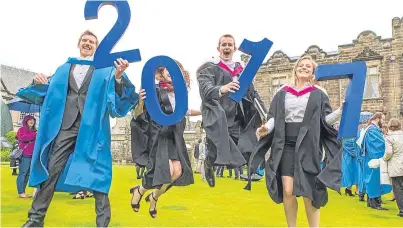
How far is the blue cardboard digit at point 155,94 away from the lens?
5.32m

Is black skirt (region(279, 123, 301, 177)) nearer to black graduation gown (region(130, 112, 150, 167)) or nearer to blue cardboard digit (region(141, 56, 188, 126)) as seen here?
blue cardboard digit (region(141, 56, 188, 126))

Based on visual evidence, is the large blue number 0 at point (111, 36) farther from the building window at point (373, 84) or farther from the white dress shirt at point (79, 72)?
the building window at point (373, 84)

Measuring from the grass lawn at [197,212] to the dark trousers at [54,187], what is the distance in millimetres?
1701

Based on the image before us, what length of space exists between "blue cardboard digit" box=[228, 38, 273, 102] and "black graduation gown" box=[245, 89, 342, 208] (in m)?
0.46

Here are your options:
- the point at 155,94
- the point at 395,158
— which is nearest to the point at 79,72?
the point at 155,94

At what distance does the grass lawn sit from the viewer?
6945 mm

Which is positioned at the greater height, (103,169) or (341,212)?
(103,169)

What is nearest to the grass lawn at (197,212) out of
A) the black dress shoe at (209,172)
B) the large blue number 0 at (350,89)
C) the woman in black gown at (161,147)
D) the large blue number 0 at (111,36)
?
the black dress shoe at (209,172)

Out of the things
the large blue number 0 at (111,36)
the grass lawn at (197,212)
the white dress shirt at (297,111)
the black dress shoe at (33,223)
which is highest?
the large blue number 0 at (111,36)

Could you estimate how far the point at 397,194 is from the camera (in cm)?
904

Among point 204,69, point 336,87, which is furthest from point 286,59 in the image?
point 204,69

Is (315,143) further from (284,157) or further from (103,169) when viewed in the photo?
(103,169)

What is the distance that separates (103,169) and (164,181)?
3.83 ft

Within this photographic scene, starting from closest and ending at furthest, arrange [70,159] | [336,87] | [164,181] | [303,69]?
[70,159] < [303,69] < [164,181] < [336,87]
